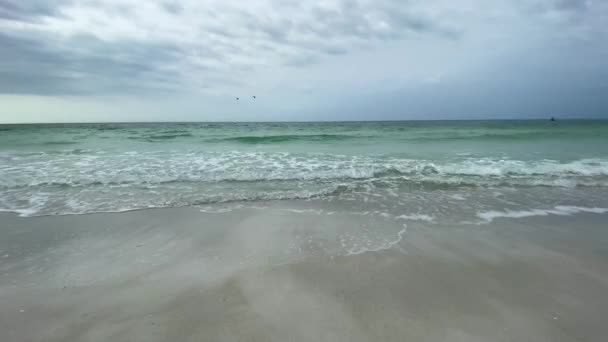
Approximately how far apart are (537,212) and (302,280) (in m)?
5.13

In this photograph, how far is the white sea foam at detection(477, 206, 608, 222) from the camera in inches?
202

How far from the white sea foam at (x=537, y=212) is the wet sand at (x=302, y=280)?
0.86 feet

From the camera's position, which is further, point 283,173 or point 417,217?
point 283,173

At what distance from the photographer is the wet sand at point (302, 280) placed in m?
2.37

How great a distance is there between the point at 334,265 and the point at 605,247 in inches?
157

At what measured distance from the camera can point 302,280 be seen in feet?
10.2

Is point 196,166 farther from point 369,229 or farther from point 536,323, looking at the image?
point 536,323

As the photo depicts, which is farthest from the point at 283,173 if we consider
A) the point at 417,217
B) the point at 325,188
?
the point at 417,217

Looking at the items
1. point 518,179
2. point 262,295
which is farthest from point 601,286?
point 518,179

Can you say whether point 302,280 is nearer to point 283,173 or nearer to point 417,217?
point 417,217

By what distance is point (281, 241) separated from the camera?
4137 millimetres

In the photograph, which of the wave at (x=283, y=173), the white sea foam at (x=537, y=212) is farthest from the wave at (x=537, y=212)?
the wave at (x=283, y=173)

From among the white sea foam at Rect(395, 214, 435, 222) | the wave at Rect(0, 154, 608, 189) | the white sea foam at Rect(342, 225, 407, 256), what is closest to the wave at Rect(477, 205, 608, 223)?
the white sea foam at Rect(395, 214, 435, 222)

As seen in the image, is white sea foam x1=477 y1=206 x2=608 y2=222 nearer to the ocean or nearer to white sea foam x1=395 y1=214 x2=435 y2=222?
the ocean
